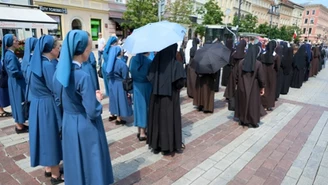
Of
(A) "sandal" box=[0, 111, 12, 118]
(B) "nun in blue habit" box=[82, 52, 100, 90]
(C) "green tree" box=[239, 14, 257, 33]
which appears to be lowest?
(A) "sandal" box=[0, 111, 12, 118]

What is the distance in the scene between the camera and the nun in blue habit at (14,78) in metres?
4.80

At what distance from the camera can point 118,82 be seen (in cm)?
516

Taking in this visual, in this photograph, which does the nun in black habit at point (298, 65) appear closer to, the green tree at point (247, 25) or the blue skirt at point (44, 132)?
the blue skirt at point (44, 132)

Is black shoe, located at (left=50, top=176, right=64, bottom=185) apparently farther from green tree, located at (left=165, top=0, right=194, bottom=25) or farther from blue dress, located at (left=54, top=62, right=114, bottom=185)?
green tree, located at (left=165, top=0, right=194, bottom=25)

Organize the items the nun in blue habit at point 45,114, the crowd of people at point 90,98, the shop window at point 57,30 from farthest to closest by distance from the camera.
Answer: the shop window at point 57,30 < the nun in blue habit at point 45,114 < the crowd of people at point 90,98

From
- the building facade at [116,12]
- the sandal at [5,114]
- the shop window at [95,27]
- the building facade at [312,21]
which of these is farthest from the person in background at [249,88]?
the building facade at [312,21]

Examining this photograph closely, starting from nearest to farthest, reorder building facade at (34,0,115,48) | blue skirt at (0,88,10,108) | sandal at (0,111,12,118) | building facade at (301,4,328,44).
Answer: blue skirt at (0,88,10,108) < sandal at (0,111,12,118) < building facade at (34,0,115,48) < building facade at (301,4,328,44)

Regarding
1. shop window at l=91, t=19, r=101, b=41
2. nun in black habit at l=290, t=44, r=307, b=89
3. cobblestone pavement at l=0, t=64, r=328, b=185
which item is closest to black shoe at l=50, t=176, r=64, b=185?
cobblestone pavement at l=0, t=64, r=328, b=185

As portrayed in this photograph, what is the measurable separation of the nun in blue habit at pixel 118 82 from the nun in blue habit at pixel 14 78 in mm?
1897

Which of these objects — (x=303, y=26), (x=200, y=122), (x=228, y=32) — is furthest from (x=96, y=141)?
(x=303, y=26)

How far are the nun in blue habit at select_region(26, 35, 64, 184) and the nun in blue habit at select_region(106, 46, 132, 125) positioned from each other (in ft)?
5.84

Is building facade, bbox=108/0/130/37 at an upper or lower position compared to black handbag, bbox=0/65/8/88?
upper

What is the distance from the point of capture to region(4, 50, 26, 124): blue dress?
15.7 ft

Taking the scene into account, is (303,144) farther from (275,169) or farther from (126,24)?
(126,24)
